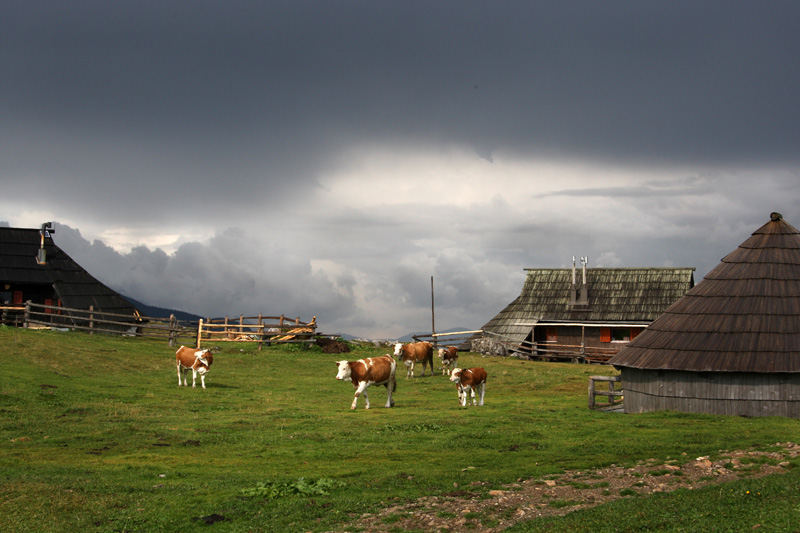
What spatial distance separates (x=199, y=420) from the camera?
22.0 meters

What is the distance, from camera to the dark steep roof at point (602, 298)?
180 ft

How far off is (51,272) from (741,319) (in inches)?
1791

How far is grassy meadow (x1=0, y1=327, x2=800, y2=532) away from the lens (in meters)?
12.0

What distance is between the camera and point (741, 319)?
77.2ft

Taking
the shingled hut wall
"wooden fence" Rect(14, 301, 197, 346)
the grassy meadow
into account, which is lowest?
the grassy meadow

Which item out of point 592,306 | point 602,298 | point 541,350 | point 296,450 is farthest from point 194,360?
point 602,298

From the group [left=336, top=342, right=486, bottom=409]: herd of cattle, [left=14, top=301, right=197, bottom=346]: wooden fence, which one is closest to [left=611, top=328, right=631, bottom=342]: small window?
[left=14, top=301, right=197, bottom=346]: wooden fence

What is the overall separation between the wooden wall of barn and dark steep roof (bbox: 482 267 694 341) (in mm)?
31067

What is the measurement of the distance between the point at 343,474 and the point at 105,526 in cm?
474

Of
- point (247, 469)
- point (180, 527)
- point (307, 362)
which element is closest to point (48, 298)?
point (307, 362)

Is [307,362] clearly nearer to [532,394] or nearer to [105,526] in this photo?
[532,394]

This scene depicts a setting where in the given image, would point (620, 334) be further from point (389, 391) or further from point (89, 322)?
point (89, 322)

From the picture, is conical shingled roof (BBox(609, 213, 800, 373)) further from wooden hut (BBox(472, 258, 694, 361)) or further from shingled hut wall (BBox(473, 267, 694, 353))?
shingled hut wall (BBox(473, 267, 694, 353))

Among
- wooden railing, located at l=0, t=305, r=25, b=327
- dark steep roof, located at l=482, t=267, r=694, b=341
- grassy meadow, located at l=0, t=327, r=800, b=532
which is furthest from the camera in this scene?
dark steep roof, located at l=482, t=267, r=694, b=341
